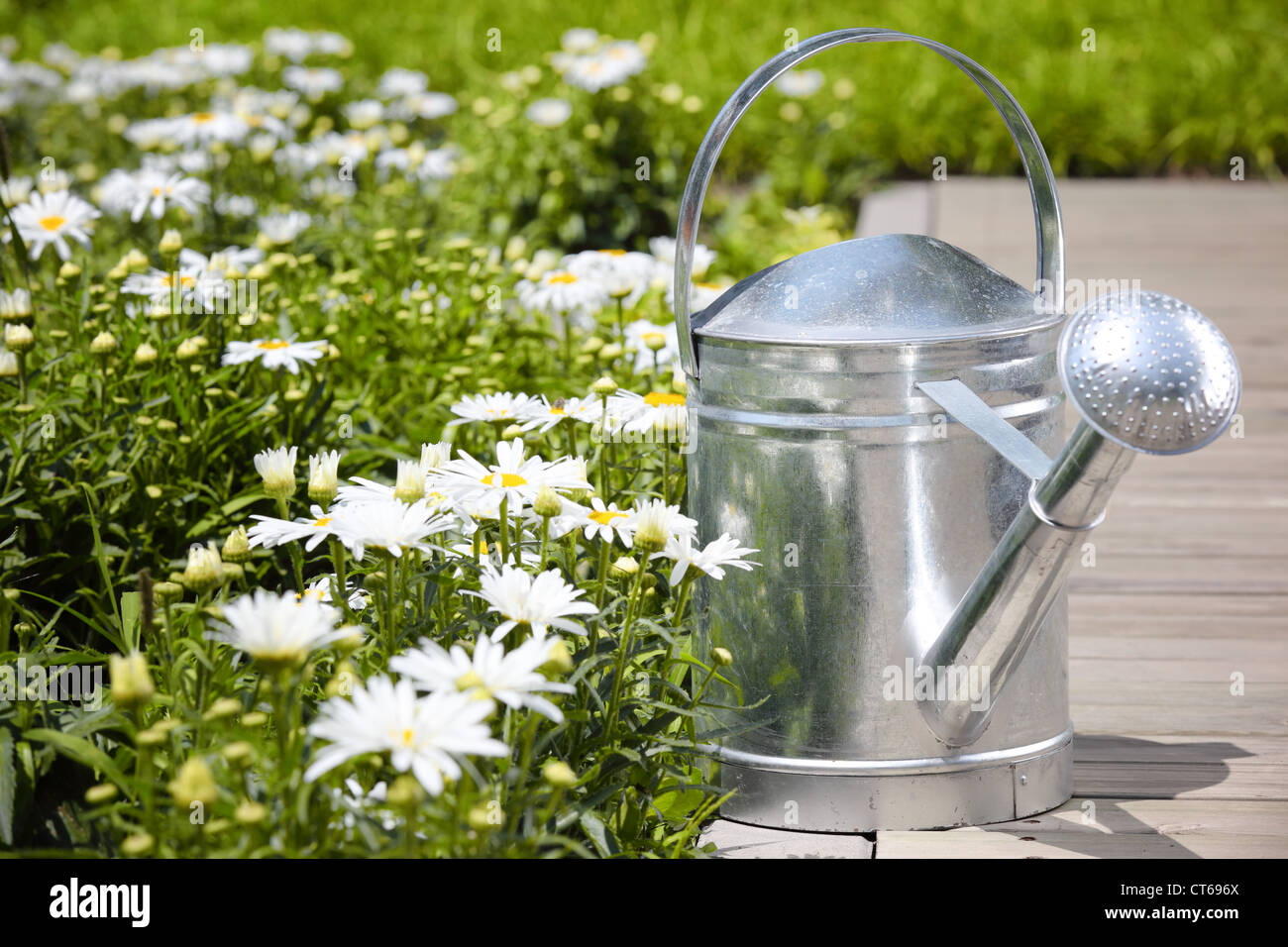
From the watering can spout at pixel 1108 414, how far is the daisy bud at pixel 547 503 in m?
0.46

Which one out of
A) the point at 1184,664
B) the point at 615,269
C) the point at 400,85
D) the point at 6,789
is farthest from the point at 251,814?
the point at 400,85

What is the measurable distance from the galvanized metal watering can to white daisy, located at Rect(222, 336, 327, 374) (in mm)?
777

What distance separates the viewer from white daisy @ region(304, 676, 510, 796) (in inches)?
43.0

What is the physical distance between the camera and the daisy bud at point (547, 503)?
1492 millimetres

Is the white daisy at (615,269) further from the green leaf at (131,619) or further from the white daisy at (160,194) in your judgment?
the green leaf at (131,619)

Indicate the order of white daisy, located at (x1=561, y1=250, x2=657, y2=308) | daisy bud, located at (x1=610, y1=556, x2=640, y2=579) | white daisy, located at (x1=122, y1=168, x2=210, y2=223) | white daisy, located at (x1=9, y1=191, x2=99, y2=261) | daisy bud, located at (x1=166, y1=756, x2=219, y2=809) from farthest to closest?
white daisy, located at (x1=122, y1=168, x2=210, y2=223), white daisy, located at (x1=9, y1=191, x2=99, y2=261), white daisy, located at (x1=561, y1=250, x2=657, y2=308), daisy bud, located at (x1=610, y1=556, x2=640, y2=579), daisy bud, located at (x1=166, y1=756, x2=219, y2=809)

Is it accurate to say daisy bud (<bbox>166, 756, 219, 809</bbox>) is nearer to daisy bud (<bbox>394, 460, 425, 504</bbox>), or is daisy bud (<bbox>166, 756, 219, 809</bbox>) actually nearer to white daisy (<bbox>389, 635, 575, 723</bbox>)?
white daisy (<bbox>389, 635, 575, 723</bbox>)

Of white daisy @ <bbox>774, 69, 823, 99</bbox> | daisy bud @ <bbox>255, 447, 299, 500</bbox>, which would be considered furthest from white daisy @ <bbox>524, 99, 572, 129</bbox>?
Result: daisy bud @ <bbox>255, 447, 299, 500</bbox>

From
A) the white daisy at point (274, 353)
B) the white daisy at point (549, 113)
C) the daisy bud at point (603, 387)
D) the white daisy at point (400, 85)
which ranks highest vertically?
the white daisy at point (400, 85)

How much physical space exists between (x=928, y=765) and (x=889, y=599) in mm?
199

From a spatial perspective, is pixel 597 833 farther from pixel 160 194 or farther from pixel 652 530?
pixel 160 194

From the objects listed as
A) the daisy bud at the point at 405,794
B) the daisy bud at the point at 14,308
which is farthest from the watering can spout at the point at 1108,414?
the daisy bud at the point at 14,308

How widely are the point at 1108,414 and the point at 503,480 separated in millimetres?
655

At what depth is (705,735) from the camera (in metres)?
1.55
